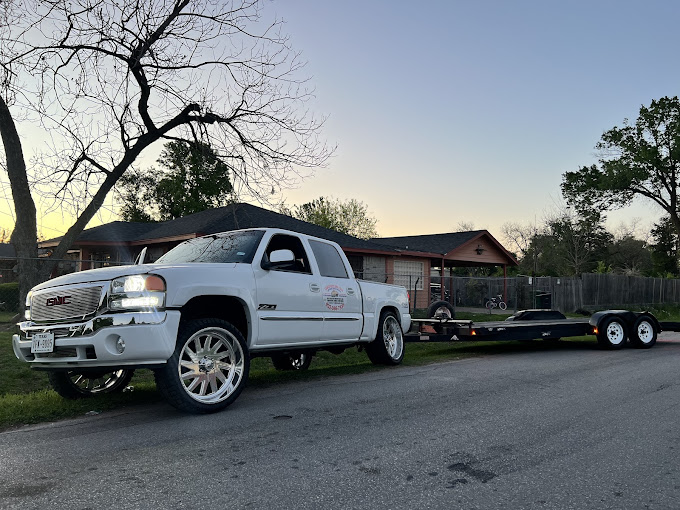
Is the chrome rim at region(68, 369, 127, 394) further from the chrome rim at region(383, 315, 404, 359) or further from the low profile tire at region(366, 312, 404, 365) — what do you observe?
the chrome rim at region(383, 315, 404, 359)

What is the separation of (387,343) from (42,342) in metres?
5.40

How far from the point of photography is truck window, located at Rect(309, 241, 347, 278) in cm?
825

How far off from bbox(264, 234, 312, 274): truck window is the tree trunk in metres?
9.42

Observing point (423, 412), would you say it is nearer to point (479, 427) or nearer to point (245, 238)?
point (479, 427)

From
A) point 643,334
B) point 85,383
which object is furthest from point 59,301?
point 643,334

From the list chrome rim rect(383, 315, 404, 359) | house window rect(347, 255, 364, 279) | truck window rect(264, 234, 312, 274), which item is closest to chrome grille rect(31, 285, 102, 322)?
truck window rect(264, 234, 312, 274)

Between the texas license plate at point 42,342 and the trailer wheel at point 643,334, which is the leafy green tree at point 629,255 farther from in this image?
the texas license plate at point 42,342

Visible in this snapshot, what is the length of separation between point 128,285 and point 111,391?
2337mm

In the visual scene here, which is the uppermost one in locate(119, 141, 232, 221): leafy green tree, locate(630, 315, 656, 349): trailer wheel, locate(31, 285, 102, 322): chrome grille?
locate(119, 141, 232, 221): leafy green tree

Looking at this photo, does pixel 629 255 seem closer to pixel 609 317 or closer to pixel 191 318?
pixel 609 317

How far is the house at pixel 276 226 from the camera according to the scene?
80.9ft

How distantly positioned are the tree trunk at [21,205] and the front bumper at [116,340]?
9.97 m

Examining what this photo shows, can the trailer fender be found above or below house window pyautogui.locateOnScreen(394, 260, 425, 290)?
below

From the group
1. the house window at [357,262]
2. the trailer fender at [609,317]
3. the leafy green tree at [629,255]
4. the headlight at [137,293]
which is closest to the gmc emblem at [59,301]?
the headlight at [137,293]
